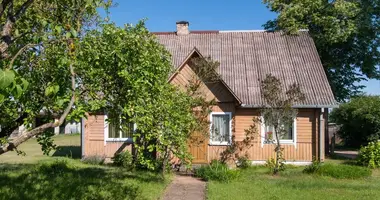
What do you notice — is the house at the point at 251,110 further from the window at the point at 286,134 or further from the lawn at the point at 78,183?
the lawn at the point at 78,183

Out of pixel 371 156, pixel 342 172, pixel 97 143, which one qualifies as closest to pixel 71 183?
pixel 97 143

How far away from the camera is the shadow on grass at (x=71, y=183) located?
10.0 m

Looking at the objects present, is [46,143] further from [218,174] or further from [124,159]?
[124,159]

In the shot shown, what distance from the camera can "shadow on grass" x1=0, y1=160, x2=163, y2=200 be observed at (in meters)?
10.0

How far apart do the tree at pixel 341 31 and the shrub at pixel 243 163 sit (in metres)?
9.37

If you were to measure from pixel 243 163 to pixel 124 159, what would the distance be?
16.1 feet

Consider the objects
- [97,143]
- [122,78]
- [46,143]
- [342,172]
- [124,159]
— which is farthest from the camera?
[97,143]

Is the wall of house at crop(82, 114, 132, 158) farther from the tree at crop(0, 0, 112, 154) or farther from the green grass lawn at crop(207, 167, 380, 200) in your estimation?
the tree at crop(0, 0, 112, 154)

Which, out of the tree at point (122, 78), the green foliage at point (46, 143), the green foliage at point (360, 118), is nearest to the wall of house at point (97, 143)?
the green foliage at point (46, 143)

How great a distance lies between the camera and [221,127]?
58.5 feet

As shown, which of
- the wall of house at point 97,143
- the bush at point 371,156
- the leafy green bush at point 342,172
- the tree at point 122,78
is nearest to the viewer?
the tree at point 122,78

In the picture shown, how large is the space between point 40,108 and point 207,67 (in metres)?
9.73

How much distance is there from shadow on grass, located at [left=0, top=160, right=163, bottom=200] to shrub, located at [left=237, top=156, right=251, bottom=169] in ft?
14.1

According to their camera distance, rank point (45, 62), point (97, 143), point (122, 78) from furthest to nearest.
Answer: point (97, 143)
point (45, 62)
point (122, 78)
